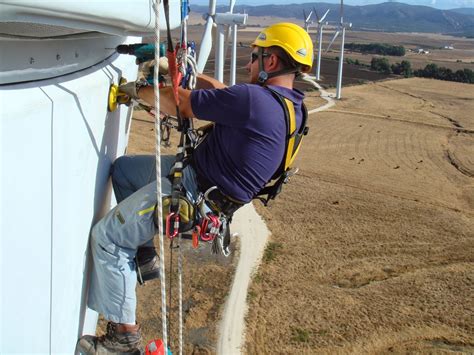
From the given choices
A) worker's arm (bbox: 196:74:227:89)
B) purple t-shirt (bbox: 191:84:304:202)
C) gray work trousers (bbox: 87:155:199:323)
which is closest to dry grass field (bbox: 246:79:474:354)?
gray work trousers (bbox: 87:155:199:323)

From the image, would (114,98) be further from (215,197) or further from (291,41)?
(291,41)

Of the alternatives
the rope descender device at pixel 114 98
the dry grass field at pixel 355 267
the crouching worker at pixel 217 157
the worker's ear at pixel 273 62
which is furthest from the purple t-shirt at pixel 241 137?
the dry grass field at pixel 355 267

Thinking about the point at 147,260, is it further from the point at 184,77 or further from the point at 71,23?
the point at 71,23

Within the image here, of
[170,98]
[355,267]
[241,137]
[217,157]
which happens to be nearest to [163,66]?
[170,98]

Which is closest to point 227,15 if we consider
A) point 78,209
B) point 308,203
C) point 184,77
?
point 308,203

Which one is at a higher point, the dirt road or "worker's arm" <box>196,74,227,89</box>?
"worker's arm" <box>196,74,227,89</box>

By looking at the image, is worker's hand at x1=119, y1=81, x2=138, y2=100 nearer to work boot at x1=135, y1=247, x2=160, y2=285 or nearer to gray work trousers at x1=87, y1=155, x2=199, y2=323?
gray work trousers at x1=87, y1=155, x2=199, y2=323

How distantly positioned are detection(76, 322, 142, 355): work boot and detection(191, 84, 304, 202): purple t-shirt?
1328 mm

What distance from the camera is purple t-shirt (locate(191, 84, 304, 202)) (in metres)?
3.66

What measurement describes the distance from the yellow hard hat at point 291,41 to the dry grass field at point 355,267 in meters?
4.42

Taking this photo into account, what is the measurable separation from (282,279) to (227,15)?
652cm

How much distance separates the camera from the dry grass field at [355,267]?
7305 millimetres

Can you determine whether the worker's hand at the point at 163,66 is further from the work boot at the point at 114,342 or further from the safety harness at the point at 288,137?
the work boot at the point at 114,342

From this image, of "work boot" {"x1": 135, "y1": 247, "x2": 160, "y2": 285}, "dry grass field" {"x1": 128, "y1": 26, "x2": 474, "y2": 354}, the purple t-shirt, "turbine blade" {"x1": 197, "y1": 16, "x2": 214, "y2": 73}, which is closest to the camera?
the purple t-shirt
